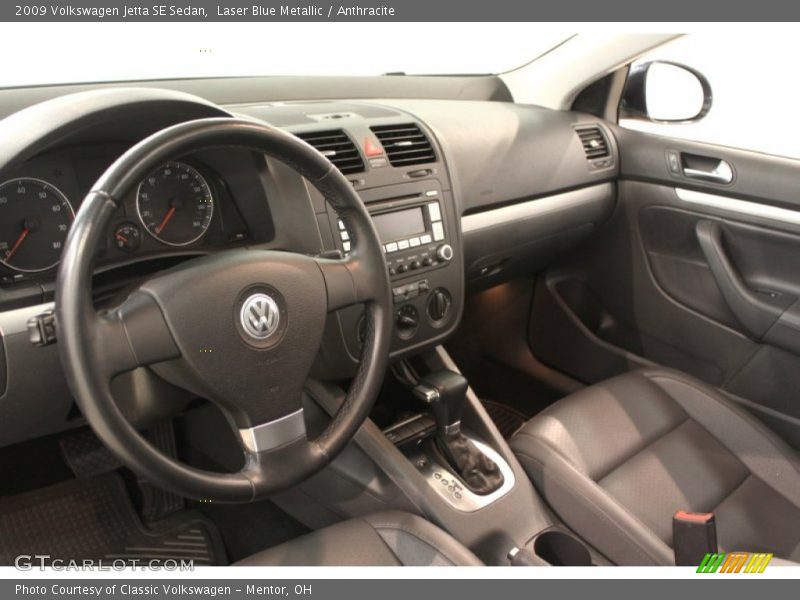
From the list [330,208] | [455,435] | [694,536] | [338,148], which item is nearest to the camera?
[694,536]

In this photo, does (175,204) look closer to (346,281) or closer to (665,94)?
(346,281)

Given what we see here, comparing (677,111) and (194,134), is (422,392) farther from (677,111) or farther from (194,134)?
(677,111)

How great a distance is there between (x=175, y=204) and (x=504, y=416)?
1.43 meters

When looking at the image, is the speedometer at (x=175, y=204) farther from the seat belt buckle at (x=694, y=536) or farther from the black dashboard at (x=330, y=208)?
the seat belt buckle at (x=694, y=536)

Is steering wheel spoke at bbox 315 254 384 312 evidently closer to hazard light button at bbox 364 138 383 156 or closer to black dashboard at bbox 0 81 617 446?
black dashboard at bbox 0 81 617 446

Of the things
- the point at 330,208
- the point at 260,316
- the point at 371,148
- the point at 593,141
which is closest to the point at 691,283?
the point at 593,141

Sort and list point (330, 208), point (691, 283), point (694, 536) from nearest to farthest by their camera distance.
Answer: point (694, 536) < point (330, 208) < point (691, 283)

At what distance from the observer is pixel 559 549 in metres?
1.46

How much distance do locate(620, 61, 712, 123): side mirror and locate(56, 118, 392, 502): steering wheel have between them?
137 cm

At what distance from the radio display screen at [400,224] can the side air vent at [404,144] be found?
4.3 inches

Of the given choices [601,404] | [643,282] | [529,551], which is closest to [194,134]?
[529,551]

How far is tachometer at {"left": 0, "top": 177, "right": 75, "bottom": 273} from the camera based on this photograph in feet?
3.55

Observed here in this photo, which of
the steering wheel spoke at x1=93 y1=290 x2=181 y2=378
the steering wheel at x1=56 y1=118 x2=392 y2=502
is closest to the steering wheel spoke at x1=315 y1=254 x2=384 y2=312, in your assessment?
the steering wheel at x1=56 y1=118 x2=392 y2=502

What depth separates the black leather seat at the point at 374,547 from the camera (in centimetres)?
122
